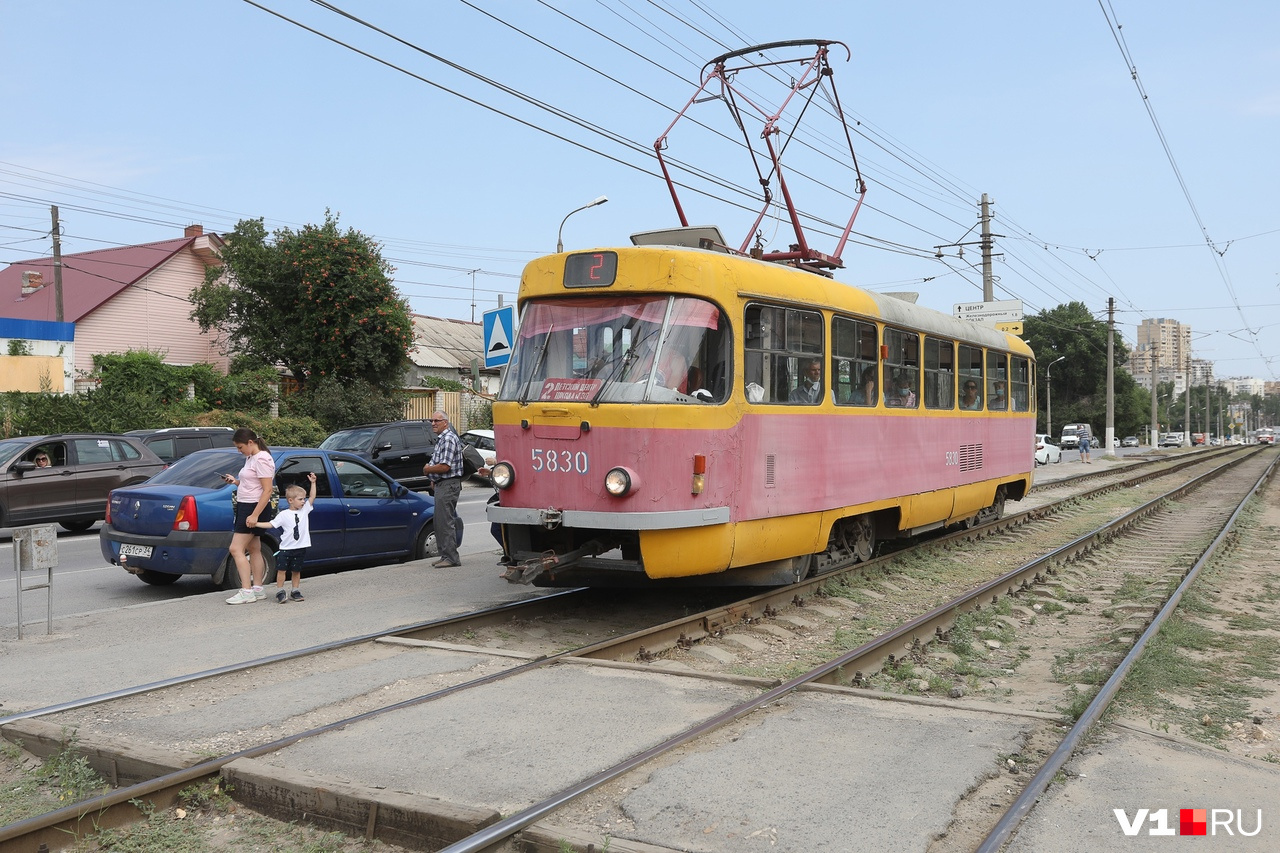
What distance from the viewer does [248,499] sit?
9438 millimetres

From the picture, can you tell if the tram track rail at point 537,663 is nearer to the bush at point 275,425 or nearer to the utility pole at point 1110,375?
the bush at point 275,425

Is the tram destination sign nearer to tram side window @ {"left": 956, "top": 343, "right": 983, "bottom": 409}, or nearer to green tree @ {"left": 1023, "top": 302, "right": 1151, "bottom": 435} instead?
tram side window @ {"left": 956, "top": 343, "right": 983, "bottom": 409}

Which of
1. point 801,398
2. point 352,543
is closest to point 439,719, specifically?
point 801,398

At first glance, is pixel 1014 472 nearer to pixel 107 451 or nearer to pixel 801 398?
pixel 801 398

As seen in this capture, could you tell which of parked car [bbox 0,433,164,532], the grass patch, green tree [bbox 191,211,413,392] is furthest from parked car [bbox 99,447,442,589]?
green tree [bbox 191,211,413,392]

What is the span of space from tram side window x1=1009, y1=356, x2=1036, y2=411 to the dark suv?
12.3 metres

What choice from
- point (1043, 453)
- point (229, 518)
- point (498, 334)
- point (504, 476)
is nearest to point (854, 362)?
point (504, 476)

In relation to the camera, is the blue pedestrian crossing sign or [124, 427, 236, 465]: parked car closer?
the blue pedestrian crossing sign

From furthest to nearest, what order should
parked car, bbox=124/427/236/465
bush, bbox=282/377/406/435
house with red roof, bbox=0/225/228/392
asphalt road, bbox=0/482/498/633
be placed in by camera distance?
house with red roof, bbox=0/225/228/392 → bush, bbox=282/377/406/435 → parked car, bbox=124/427/236/465 → asphalt road, bbox=0/482/498/633

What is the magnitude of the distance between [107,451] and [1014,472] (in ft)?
48.8

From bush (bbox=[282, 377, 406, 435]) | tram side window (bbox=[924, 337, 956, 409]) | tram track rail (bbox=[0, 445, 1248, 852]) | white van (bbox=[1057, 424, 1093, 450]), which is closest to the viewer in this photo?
tram track rail (bbox=[0, 445, 1248, 852])

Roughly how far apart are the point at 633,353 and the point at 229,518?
15.5 ft

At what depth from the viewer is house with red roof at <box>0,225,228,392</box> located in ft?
123

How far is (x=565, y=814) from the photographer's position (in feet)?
14.3
